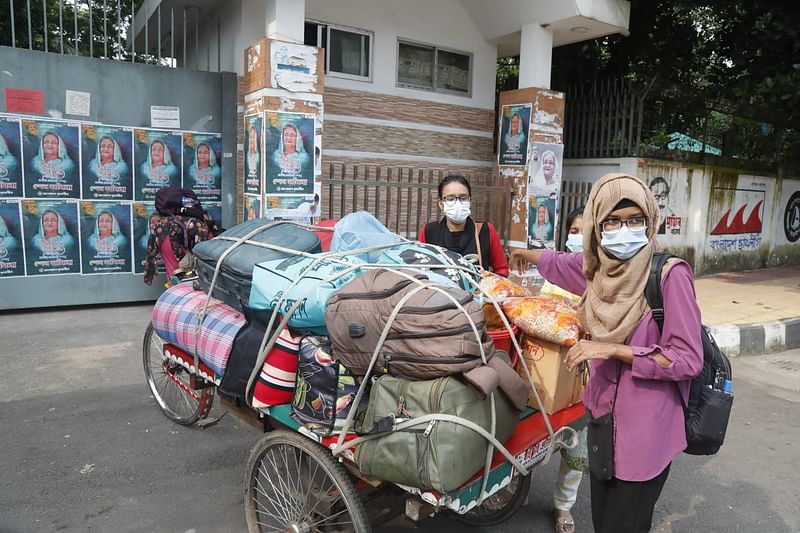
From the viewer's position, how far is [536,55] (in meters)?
7.90

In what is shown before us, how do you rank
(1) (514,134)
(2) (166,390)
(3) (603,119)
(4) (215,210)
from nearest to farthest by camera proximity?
(2) (166,390)
(4) (215,210)
(1) (514,134)
(3) (603,119)

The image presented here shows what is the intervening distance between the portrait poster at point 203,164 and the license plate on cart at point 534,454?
5.94 meters

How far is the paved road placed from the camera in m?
2.96

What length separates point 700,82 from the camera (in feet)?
38.7

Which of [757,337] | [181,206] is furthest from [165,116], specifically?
[757,337]

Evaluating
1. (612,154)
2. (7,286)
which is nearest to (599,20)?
(612,154)

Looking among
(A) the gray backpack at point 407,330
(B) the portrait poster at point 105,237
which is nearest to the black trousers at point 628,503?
(A) the gray backpack at point 407,330

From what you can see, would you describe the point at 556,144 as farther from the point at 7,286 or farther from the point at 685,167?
the point at 7,286

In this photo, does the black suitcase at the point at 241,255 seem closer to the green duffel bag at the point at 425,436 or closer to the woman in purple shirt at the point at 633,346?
the green duffel bag at the point at 425,436

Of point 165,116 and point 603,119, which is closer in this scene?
point 165,116

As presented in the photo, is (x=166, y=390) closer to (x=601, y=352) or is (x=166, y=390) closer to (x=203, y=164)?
(x=601, y=352)

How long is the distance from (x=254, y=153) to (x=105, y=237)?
85.8 inches

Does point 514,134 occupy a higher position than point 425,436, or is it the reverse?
point 514,134

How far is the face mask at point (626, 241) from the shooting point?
1.93 metres
